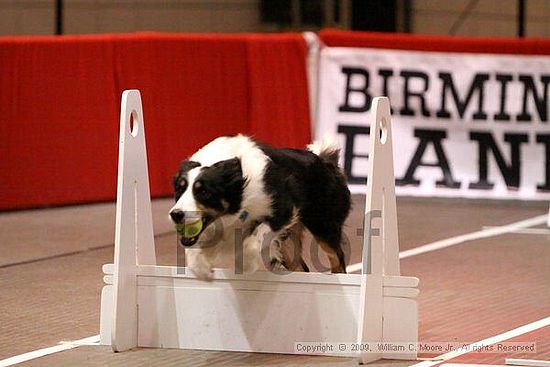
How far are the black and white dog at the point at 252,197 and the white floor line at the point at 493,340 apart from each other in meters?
0.88

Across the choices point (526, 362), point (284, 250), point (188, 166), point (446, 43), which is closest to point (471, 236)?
point (446, 43)

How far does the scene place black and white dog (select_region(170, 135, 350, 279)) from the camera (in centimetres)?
556

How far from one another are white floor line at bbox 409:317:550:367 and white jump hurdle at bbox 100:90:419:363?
0.12 meters

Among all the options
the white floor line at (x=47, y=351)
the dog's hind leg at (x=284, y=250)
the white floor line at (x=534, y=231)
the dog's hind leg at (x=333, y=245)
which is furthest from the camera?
the white floor line at (x=534, y=231)

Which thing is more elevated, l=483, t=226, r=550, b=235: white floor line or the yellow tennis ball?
the yellow tennis ball

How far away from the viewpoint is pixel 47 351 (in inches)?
233

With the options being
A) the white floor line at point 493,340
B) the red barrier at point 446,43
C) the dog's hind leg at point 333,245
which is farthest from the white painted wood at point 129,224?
the red barrier at point 446,43

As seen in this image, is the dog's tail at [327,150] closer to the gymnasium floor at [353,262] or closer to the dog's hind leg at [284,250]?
the dog's hind leg at [284,250]

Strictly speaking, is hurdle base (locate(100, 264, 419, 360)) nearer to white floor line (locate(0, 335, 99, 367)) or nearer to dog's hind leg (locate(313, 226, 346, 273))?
white floor line (locate(0, 335, 99, 367))

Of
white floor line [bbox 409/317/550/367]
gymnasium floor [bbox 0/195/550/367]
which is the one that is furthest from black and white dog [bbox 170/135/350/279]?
white floor line [bbox 409/317/550/367]

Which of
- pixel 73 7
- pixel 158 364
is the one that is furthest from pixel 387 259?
pixel 73 7

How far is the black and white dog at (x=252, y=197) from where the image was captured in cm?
556

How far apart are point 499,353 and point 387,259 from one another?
732 mm

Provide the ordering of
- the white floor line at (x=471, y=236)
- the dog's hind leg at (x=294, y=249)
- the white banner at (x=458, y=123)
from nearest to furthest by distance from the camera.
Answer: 1. the dog's hind leg at (x=294, y=249)
2. the white floor line at (x=471, y=236)
3. the white banner at (x=458, y=123)
